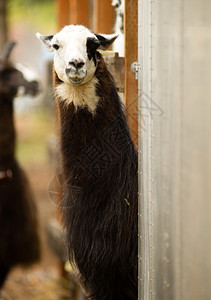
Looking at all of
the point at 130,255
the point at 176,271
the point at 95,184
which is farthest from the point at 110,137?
the point at 176,271

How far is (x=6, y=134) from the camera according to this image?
4.29 metres

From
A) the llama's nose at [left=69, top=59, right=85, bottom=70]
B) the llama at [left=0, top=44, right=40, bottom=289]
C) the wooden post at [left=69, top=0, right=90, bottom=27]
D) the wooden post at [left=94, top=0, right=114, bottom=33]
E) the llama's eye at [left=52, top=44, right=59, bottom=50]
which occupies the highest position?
the wooden post at [left=69, top=0, right=90, bottom=27]

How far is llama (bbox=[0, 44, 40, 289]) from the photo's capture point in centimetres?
433

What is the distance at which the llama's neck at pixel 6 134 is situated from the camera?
4.28 metres

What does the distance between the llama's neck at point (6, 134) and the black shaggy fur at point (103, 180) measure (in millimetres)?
1911

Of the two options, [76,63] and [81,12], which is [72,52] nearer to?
[76,63]

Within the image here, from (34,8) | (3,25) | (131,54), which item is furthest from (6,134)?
(34,8)

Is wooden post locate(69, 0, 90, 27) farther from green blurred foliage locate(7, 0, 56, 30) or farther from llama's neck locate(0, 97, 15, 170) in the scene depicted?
green blurred foliage locate(7, 0, 56, 30)

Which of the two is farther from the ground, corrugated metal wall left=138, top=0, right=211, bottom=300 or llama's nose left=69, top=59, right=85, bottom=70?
llama's nose left=69, top=59, right=85, bottom=70

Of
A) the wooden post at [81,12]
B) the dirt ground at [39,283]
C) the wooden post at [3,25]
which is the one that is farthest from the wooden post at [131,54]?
the wooden post at [3,25]

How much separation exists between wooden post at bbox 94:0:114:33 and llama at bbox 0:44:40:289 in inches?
46.5

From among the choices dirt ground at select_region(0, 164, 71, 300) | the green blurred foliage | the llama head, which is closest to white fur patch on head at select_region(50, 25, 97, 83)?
the llama head

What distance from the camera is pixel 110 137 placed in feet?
7.95

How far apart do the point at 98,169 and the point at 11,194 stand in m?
2.21
